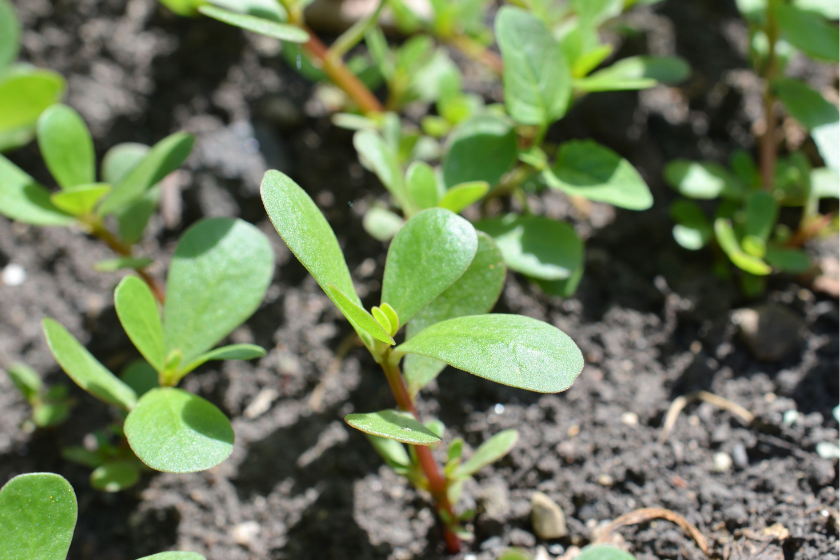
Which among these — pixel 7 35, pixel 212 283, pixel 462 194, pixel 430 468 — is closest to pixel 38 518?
pixel 212 283

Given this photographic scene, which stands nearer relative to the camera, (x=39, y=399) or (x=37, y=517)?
(x=37, y=517)

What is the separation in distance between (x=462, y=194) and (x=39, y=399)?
39.1 inches

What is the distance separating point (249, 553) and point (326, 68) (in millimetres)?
1047

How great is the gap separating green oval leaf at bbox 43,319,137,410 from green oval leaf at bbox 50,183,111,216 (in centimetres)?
27

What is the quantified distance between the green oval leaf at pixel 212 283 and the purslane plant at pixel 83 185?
153mm

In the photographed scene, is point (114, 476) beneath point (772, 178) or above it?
beneath

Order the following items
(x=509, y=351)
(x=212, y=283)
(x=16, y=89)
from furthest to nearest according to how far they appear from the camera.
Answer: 1. (x=16, y=89)
2. (x=212, y=283)
3. (x=509, y=351)

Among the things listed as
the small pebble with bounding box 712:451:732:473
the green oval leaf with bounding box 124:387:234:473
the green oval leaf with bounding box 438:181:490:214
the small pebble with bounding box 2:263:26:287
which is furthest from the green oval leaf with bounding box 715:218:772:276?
the small pebble with bounding box 2:263:26:287

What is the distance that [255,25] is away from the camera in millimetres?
1132

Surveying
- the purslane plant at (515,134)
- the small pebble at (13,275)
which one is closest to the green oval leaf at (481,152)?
the purslane plant at (515,134)

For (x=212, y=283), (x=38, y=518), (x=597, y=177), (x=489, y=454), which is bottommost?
(x=489, y=454)

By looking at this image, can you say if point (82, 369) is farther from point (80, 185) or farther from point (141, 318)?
point (80, 185)

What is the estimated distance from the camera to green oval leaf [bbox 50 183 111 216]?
Result: 118 centimetres

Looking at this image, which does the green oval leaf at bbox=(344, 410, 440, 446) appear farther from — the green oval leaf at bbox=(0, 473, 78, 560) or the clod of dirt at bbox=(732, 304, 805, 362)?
the clod of dirt at bbox=(732, 304, 805, 362)
